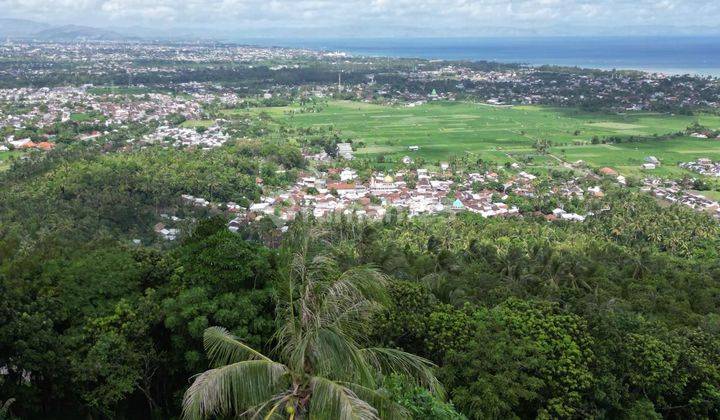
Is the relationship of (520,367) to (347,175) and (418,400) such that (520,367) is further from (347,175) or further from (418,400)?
(347,175)

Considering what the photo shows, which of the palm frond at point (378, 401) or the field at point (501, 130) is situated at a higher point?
the palm frond at point (378, 401)


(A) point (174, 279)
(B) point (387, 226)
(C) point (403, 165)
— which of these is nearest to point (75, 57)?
(C) point (403, 165)

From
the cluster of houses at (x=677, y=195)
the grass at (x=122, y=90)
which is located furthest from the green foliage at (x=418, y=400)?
the grass at (x=122, y=90)

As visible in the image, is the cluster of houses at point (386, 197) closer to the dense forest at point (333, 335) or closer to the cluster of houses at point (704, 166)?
the cluster of houses at point (704, 166)

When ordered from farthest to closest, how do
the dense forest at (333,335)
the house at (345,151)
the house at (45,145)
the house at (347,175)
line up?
the house at (345,151), the house at (45,145), the house at (347,175), the dense forest at (333,335)

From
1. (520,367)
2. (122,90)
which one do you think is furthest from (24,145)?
(520,367)

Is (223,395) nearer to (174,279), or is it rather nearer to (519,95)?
(174,279)
